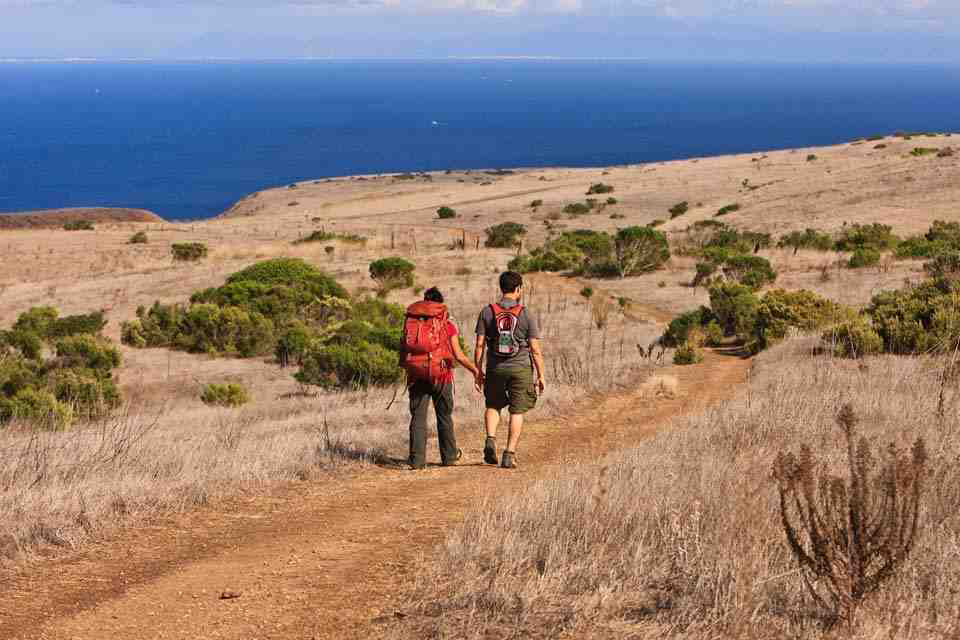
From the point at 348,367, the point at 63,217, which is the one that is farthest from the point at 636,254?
the point at 63,217

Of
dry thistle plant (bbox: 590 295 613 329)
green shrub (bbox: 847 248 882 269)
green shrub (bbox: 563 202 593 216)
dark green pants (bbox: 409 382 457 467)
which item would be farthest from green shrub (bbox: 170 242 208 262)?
dark green pants (bbox: 409 382 457 467)

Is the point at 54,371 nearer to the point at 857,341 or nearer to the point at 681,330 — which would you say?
the point at 681,330

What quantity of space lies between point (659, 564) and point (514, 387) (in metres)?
3.76

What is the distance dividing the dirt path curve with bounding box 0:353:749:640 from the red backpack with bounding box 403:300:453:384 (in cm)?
92

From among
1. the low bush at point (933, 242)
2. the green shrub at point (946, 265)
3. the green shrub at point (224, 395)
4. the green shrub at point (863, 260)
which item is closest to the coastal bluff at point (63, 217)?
the low bush at point (933, 242)

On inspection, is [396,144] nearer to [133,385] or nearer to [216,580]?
[133,385]

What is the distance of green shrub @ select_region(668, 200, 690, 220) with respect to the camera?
4702 centimetres

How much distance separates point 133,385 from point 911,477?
16.4 m

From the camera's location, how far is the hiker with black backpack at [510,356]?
8.56 metres

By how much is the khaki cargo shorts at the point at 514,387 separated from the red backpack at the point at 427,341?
1.68 feet

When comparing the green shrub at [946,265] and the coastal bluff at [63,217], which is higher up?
the green shrub at [946,265]

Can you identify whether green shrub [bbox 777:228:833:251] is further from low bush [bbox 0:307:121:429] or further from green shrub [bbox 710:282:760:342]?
low bush [bbox 0:307:121:429]

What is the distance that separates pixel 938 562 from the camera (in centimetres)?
486

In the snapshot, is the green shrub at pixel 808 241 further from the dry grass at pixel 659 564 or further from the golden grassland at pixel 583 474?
the dry grass at pixel 659 564
